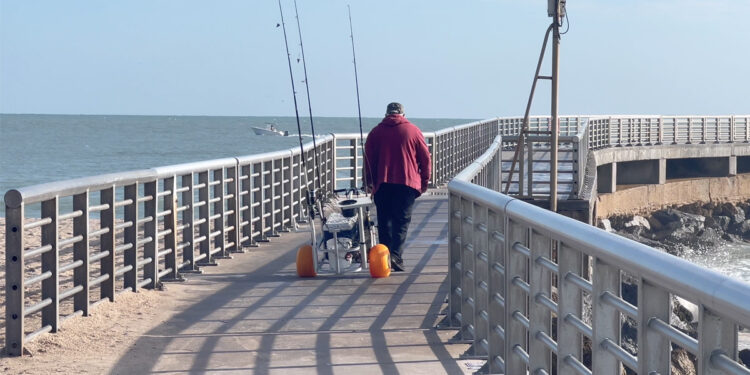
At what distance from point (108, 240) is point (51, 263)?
1229mm

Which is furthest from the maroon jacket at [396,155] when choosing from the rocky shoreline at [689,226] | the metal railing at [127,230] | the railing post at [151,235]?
the rocky shoreline at [689,226]

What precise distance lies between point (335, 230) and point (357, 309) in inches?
73.9

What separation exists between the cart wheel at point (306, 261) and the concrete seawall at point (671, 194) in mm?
26452

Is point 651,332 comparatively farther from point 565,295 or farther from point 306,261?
point 306,261

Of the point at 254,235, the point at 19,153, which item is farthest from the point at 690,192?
the point at 19,153

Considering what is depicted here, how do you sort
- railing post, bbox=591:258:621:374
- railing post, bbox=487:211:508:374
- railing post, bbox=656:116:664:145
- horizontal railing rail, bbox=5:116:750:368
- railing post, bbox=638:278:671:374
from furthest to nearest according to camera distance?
railing post, bbox=656:116:664:145, railing post, bbox=487:211:508:374, horizontal railing rail, bbox=5:116:750:368, railing post, bbox=591:258:621:374, railing post, bbox=638:278:671:374

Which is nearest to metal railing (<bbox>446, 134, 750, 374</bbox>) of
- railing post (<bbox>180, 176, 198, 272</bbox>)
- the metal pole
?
railing post (<bbox>180, 176, 198, 272</bbox>)

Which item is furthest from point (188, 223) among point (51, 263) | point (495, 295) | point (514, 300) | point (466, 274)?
point (514, 300)

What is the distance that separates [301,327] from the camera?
829cm

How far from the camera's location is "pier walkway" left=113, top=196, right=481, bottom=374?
700 cm

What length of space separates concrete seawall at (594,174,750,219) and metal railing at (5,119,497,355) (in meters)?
22.7

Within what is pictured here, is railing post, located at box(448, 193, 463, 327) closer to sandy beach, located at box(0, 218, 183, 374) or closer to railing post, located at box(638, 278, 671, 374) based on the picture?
sandy beach, located at box(0, 218, 183, 374)

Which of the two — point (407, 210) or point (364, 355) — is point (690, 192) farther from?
point (364, 355)

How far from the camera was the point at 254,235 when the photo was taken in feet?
46.0
